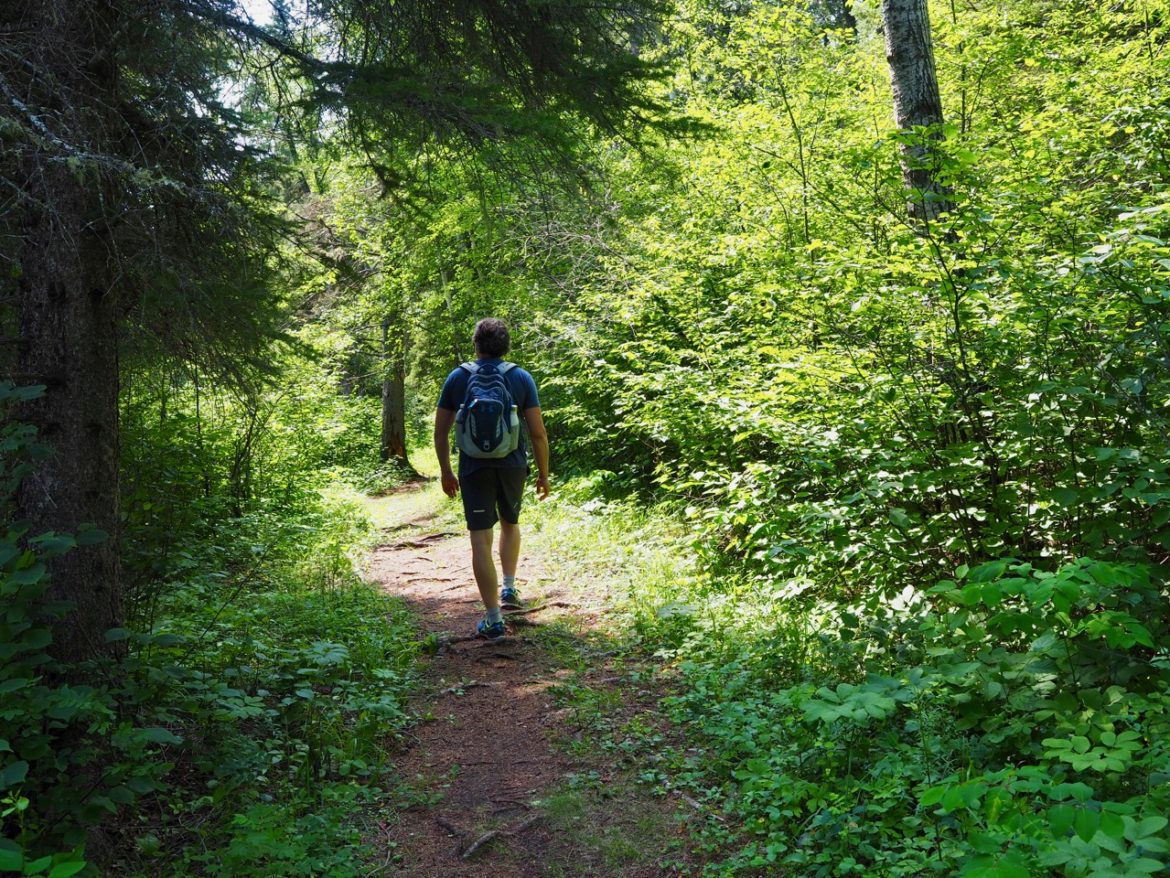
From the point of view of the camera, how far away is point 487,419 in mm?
5695

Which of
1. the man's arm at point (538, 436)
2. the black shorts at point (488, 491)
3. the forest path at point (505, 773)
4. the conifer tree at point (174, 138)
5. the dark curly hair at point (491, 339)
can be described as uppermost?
the conifer tree at point (174, 138)

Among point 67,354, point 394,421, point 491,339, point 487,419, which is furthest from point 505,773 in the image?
point 394,421

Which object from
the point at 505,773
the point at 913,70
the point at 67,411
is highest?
the point at 913,70

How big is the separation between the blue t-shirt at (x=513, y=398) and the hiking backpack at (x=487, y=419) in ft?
0.22

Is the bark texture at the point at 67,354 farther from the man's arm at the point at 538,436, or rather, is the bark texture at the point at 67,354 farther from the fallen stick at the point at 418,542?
the fallen stick at the point at 418,542

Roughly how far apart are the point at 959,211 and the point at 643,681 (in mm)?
3518

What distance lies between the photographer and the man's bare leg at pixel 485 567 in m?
5.86

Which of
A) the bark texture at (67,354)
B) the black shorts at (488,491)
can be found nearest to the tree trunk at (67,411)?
the bark texture at (67,354)

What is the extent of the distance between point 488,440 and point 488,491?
1.49 ft

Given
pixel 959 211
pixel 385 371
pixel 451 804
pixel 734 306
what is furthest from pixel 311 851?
pixel 385 371

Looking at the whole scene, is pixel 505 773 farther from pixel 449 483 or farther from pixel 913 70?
pixel 913 70

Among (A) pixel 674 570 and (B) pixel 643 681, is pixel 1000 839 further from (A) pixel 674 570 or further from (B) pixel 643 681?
(A) pixel 674 570

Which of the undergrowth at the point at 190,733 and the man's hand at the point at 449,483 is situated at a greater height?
the man's hand at the point at 449,483

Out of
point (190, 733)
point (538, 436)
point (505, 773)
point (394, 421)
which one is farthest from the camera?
point (394, 421)
